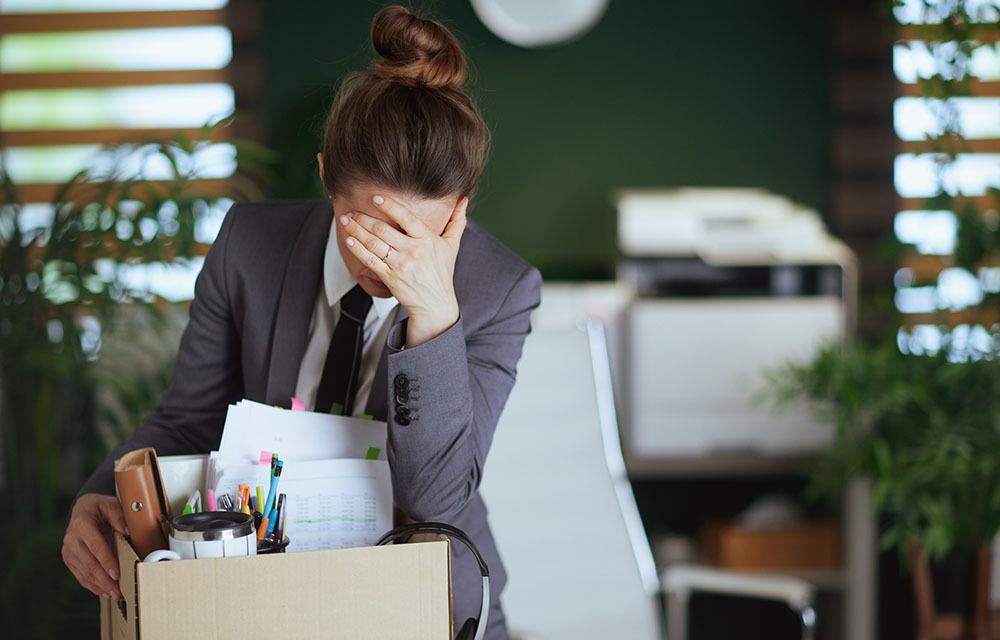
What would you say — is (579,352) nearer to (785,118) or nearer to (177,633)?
(177,633)

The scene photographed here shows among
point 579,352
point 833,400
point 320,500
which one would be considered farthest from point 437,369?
point 833,400

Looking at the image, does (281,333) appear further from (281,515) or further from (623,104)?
(623,104)

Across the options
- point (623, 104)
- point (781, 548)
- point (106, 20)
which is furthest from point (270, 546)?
point (106, 20)

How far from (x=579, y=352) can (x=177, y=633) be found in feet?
3.79

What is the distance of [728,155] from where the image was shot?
334cm

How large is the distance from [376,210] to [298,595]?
0.40 meters

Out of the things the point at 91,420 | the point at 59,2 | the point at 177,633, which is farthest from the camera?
the point at 59,2

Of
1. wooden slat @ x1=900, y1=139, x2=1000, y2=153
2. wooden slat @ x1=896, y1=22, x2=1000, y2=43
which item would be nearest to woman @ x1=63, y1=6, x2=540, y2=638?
wooden slat @ x1=896, y1=22, x2=1000, y2=43

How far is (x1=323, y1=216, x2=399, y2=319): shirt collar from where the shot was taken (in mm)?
1122

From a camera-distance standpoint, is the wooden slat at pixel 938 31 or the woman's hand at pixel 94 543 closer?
the woman's hand at pixel 94 543

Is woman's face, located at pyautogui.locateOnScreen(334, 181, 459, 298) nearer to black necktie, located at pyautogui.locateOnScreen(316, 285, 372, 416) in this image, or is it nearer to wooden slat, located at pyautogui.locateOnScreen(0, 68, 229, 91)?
black necktie, located at pyautogui.locateOnScreen(316, 285, 372, 416)

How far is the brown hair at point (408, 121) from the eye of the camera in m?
0.97

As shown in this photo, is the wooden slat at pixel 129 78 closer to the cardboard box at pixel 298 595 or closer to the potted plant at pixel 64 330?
the potted plant at pixel 64 330

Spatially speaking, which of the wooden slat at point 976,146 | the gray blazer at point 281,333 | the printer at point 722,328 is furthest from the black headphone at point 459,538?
the wooden slat at point 976,146
